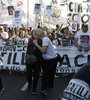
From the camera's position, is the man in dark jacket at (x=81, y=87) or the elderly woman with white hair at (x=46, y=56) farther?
the elderly woman with white hair at (x=46, y=56)

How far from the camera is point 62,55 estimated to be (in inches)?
307

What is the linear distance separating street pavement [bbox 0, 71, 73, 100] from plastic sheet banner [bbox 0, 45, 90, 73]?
0.28 meters

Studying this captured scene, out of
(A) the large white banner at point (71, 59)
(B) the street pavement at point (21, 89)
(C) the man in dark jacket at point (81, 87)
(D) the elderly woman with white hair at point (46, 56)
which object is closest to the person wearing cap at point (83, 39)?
(A) the large white banner at point (71, 59)

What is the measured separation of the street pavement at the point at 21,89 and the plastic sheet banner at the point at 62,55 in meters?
0.28

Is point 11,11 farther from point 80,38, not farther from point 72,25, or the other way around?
point 80,38

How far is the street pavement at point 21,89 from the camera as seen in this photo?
5391 millimetres

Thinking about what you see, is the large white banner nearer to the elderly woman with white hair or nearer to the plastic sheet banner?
the plastic sheet banner

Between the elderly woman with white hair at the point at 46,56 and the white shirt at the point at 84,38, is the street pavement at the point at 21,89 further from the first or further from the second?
the white shirt at the point at 84,38

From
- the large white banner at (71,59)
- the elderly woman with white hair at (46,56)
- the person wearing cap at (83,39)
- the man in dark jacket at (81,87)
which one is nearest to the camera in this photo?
the man in dark jacket at (81,87)

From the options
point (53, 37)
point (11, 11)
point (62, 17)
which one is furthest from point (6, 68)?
point (62, 17)

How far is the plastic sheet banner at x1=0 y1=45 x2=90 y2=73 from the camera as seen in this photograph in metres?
7.66

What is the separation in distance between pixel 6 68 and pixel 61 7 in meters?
6.35

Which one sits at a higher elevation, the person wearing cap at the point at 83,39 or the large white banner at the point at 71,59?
the person wearing cap at the point at 83,39

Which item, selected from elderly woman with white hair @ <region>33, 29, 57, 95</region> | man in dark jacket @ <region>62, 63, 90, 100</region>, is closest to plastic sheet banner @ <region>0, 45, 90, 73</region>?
elderly woman with white hair @ <region>33, 29, 57, 95</region>
